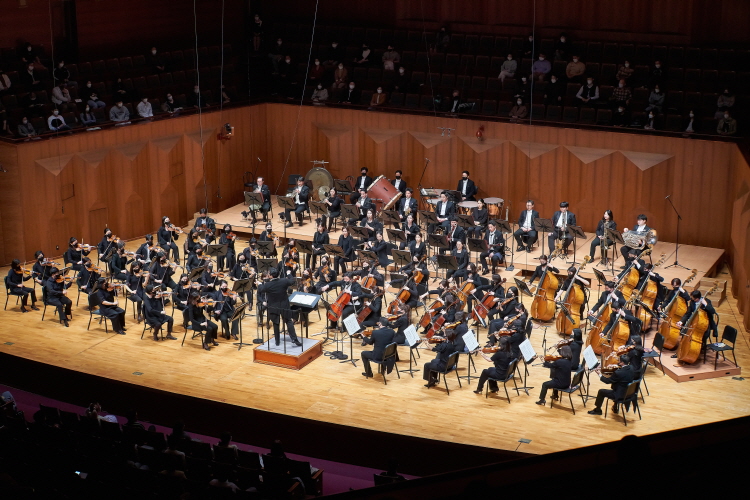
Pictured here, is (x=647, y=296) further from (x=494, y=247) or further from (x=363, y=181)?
(x=363, y=181)

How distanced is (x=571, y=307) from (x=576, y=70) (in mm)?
6276

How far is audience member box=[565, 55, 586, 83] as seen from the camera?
1959 centimetres

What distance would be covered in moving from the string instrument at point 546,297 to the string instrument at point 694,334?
2255 mm

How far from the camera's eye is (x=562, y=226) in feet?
59.0

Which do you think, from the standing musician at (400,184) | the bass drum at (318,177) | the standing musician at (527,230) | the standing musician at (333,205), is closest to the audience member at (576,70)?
the standing musician at (527,230)

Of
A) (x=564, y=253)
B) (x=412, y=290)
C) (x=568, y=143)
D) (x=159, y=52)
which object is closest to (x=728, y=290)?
(x=564, y=253)

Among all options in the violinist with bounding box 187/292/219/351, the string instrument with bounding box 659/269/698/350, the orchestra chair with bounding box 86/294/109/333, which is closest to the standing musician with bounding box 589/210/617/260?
the string instrument with bounding box 659/269/698/350

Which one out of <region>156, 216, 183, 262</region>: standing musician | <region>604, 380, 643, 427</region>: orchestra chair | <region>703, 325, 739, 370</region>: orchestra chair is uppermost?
<region>156, 216, 183, 262</region>: standing musician

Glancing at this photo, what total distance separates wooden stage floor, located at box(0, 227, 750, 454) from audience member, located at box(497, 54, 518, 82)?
6817 mm

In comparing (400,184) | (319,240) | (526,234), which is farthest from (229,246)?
(526,234)

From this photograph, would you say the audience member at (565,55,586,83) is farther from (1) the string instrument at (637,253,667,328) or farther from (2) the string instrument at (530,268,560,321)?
(1) the string instrument at (637,253,667,328)

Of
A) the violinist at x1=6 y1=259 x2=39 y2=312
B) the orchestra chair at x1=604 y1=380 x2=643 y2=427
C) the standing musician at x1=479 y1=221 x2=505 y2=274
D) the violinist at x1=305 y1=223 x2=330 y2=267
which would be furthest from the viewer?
the violinist at x1=305 y1=223 x2=330 y2=267

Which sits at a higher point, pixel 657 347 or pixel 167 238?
pixel 167 238

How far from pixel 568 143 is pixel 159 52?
8877 mm
